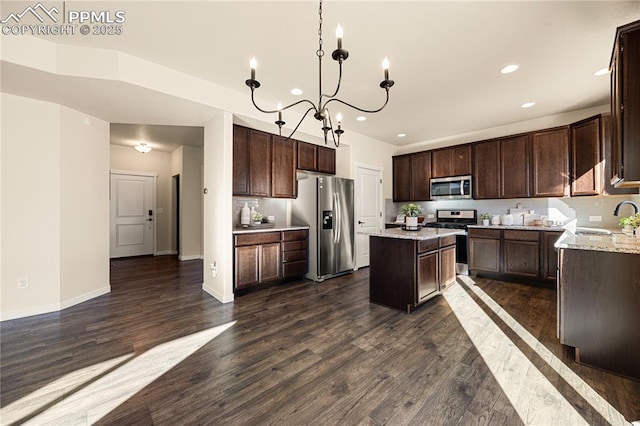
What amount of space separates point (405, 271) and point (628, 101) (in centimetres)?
219

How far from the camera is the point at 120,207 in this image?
6305 millimetres

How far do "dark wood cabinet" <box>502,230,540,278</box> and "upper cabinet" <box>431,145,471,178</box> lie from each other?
1.41m

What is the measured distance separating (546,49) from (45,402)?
15.7 ft

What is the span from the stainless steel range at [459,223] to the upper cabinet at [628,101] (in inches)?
108

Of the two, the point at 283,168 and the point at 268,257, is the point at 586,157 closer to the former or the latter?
the point at 283,168

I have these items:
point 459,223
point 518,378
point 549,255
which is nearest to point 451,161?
point 459,223

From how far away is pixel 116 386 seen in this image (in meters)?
1.79

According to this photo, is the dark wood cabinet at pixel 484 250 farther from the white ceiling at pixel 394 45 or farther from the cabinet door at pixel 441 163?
the white ceiling at pixel 394 45

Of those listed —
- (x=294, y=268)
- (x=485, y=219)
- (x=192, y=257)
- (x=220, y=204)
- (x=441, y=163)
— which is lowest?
(x=192, y=257)

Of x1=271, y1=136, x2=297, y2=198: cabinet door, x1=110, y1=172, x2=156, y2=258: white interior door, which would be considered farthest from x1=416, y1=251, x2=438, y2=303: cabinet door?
x1=110, y1=172, x2=156, y2=258: white interior door

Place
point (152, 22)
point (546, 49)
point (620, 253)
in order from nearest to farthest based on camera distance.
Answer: point (620, 253), point (152, 22), point (546, 49)

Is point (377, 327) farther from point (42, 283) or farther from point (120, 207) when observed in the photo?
point (120, 207)

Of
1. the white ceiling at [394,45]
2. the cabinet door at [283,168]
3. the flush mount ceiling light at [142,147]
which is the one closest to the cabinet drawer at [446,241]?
the white ceiling at [394,45]

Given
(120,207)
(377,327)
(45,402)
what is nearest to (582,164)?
(377,327)
